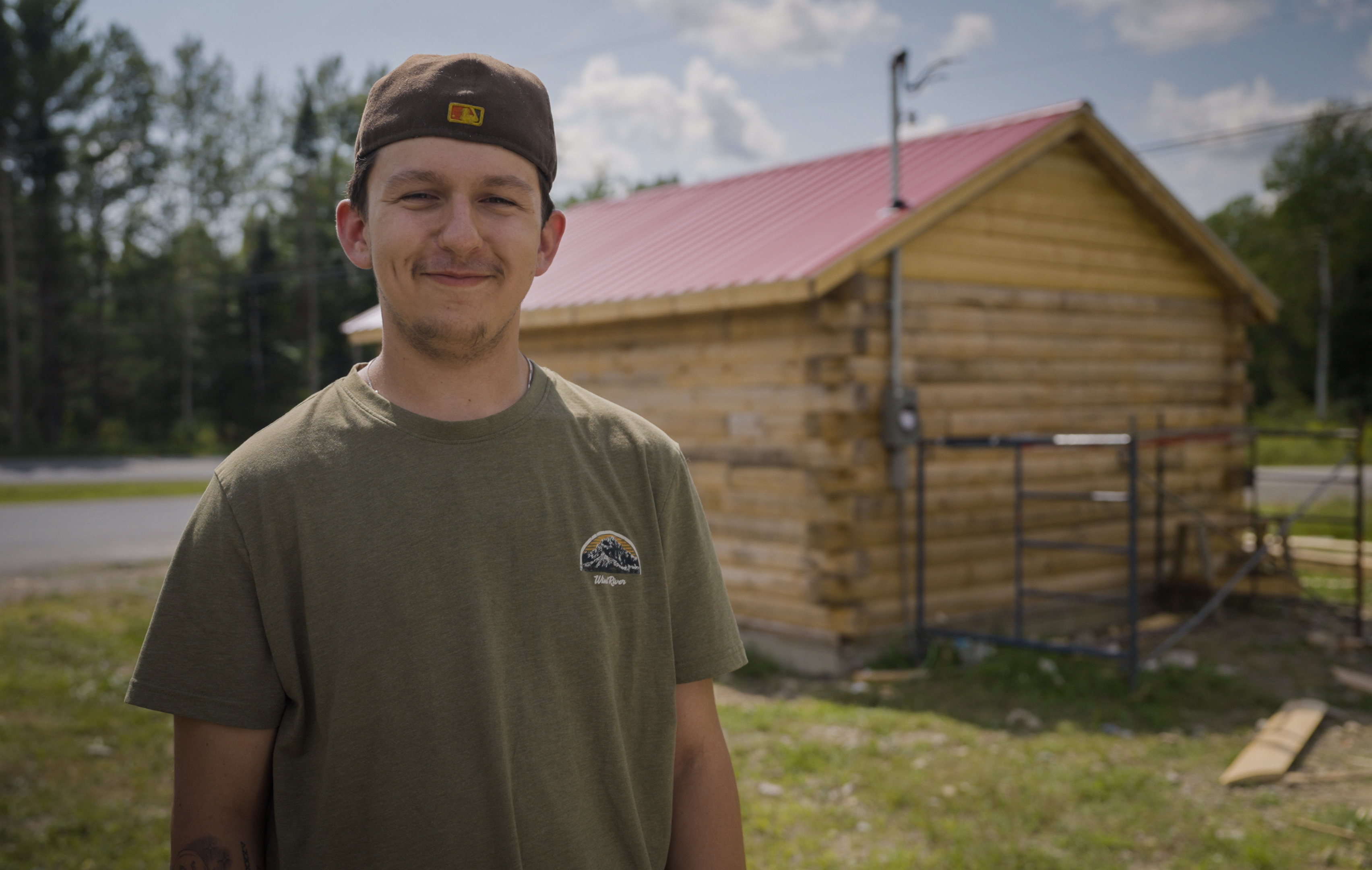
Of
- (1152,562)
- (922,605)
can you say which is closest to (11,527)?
(922,605)

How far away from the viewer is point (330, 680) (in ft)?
5.16

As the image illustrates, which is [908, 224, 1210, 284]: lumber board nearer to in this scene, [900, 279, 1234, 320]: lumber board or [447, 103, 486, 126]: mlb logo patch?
[900, 279, 1234, 320]: lumber board

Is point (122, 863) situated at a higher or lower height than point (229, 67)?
lower

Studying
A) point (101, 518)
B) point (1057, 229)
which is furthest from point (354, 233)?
point (101, 518)

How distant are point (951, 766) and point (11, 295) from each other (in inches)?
1379

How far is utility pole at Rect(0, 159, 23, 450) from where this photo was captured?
31391 millimetres

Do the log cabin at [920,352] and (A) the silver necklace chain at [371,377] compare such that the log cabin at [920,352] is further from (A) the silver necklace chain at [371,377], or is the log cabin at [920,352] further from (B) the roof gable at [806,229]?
(A) the silver necklace chain at [371,377]

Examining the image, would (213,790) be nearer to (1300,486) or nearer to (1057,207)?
(1057,207)

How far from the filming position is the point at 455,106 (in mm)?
1671

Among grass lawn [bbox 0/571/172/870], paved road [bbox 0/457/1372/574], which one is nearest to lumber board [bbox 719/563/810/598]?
grass lawn [bbox 0/571/172/870]

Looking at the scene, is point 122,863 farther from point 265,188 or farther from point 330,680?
point 265,188

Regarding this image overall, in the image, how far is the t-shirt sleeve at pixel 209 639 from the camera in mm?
1525

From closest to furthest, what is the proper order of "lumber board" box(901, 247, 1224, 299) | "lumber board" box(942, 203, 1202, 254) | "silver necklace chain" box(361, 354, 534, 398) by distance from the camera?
"silver necklace chain" box(361, 354, 534, 398) < "lumber board" box(901, 247, 1224, 299) < "lumber board" box(942, 203, 1202, 254)

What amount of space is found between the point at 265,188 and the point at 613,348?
107 feet
